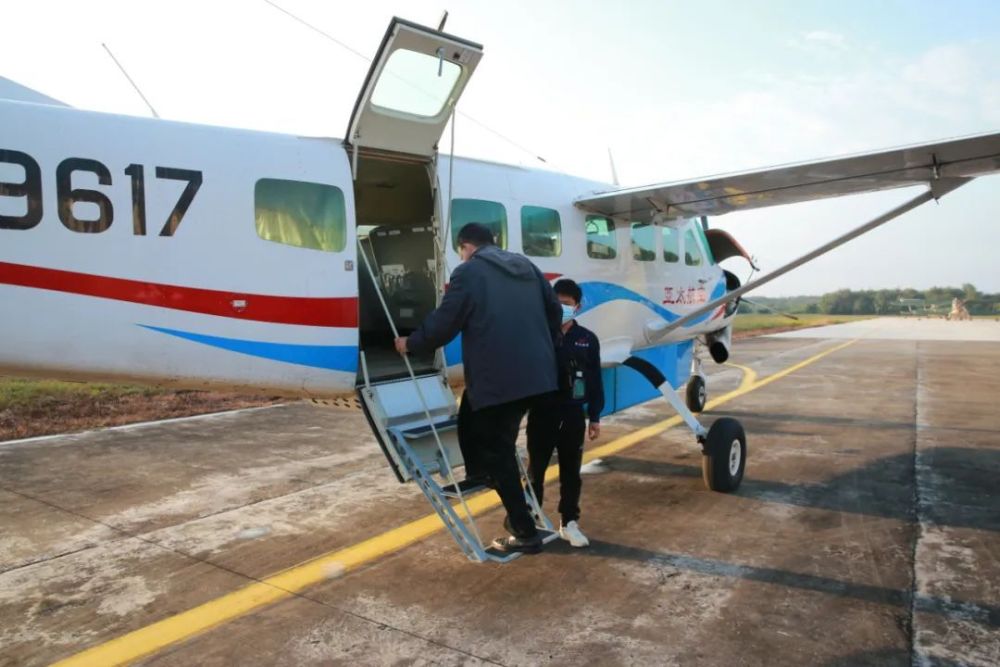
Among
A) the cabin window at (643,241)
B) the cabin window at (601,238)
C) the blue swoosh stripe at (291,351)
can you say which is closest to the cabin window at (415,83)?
the blue swoosh stripe at (291,351)

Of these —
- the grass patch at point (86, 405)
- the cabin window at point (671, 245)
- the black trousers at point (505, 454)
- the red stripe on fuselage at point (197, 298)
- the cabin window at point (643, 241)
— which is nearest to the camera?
the red stripe on fuselage at point (197, 298)

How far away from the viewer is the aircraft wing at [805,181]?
5461 mm

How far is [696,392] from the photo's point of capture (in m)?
10.9

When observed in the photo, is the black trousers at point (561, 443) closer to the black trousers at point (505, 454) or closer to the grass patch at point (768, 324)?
the black trousers at point (505, 454)

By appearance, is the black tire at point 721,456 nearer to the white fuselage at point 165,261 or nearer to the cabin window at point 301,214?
the white fuselage at point 165,261

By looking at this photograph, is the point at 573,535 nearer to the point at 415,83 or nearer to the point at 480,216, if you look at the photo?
the point at 480,216

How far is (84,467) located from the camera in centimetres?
703

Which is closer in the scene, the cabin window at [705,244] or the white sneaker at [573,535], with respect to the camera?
the white sneaker at [573,535]

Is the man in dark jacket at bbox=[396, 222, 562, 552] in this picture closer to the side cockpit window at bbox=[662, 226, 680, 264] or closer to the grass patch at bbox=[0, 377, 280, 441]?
the side cockpit window at bbox=[662, 226, 680, 264]

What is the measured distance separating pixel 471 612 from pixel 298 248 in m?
2.60

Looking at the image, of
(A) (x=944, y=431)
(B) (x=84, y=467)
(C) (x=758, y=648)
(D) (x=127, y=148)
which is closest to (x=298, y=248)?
(D) (x=127, y=148)

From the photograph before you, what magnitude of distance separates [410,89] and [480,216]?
4.67ft

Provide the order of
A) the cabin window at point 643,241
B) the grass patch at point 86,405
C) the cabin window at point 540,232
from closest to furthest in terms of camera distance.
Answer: the cabin window at point 540,232 → the cabin window at point 643,241 → the grass patch at point 86,405

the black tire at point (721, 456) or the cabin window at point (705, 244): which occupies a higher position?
the cabin window at point (705, 244)
